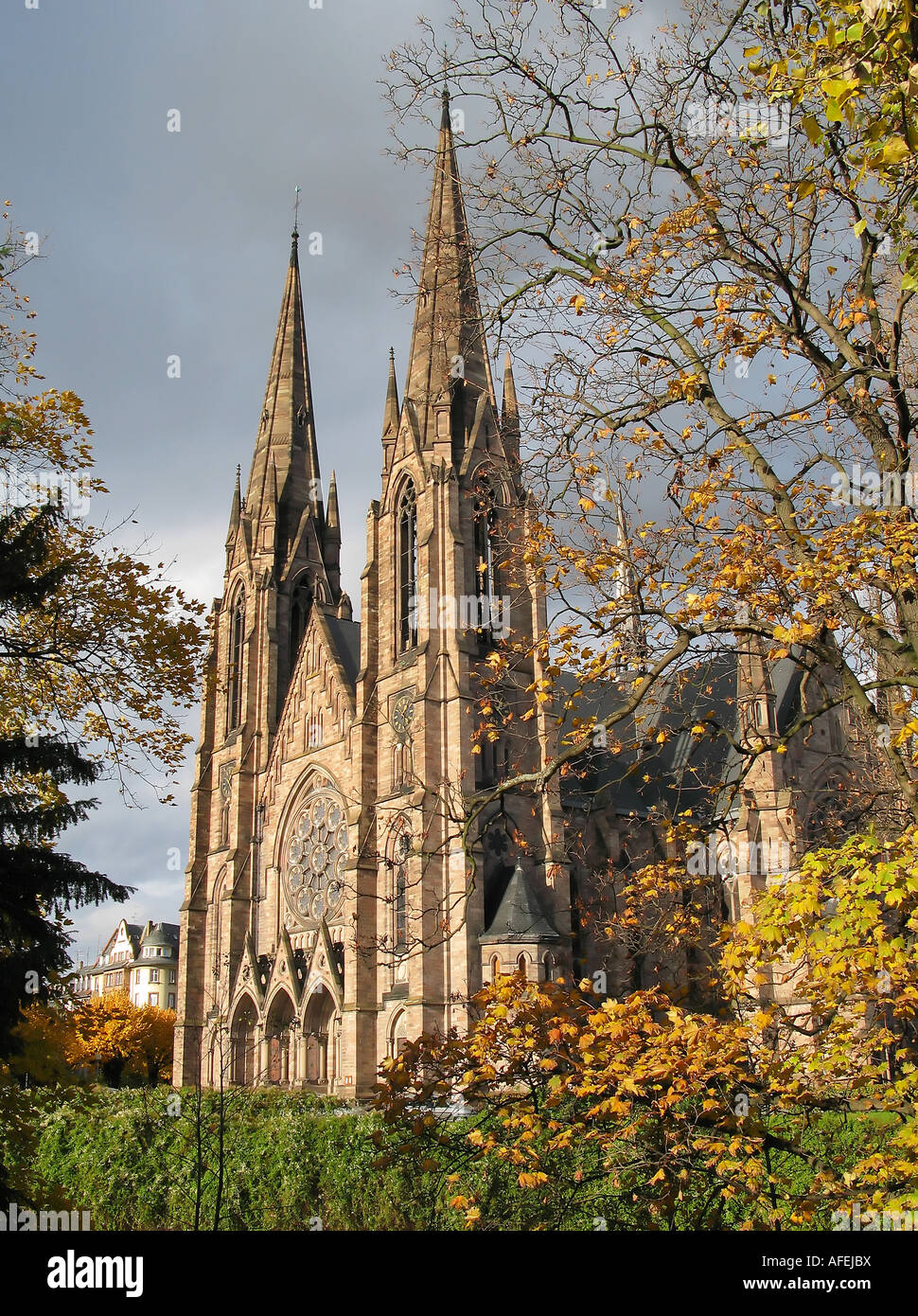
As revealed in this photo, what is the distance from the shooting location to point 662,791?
46.0 meters

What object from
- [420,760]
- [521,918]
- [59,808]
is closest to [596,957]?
[521,918]

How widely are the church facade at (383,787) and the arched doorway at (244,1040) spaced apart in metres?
0.11

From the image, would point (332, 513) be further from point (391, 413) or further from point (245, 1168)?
point (245, 1168)

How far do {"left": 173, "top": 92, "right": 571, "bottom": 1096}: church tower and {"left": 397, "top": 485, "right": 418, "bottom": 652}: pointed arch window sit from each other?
7 centimetres

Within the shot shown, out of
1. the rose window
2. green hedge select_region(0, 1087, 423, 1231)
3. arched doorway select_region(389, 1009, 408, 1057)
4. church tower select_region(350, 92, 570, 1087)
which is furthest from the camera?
the rose window

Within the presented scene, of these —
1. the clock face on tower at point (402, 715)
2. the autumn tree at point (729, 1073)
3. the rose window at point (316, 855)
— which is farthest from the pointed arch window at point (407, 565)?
the autumn tree at point (729, 1073)

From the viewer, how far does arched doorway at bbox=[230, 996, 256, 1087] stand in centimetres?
4178

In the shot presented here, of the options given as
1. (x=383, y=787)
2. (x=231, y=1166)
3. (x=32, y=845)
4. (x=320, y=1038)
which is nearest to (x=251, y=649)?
(x=383, y=787)

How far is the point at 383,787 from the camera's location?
37.7 metres

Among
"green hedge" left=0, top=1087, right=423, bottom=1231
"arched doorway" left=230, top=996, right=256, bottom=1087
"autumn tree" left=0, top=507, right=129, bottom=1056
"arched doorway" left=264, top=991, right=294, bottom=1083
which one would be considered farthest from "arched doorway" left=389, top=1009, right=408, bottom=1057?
"autumn tree" left=0, top=507, right=129, bottom=1056

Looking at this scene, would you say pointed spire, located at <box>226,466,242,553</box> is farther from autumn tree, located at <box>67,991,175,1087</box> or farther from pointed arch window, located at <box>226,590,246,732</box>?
autumn tree, located at <box>67,991,175,1087</box>

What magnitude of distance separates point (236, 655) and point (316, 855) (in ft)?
42.8
